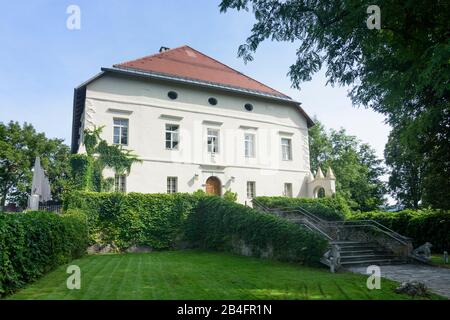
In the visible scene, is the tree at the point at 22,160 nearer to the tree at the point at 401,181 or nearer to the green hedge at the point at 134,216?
the green hedge at the point at 134,216

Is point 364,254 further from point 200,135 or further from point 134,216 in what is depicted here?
point 200,135

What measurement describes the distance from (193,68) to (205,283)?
67.9 feet

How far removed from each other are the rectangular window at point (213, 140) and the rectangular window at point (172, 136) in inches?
93.4

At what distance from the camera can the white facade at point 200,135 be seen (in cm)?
2359

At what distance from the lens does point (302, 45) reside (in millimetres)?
10242

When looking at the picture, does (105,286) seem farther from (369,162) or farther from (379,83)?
(369,162)

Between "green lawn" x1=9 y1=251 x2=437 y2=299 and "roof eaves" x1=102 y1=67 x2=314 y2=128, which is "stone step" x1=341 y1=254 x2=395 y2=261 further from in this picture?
"roof eaves" x1=102 y1=67 x2=314 y2=128

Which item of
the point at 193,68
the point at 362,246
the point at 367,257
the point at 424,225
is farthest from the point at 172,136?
the point at 424,225

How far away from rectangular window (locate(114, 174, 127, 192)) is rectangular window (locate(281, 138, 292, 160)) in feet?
41.9

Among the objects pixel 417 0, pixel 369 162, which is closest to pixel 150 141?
pixel 417 0

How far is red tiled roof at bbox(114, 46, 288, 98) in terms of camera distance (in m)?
25.5

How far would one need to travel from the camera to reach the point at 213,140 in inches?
1051

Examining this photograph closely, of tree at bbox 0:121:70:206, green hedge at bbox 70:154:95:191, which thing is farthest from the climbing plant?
tree at bbox 0:121:70:206
